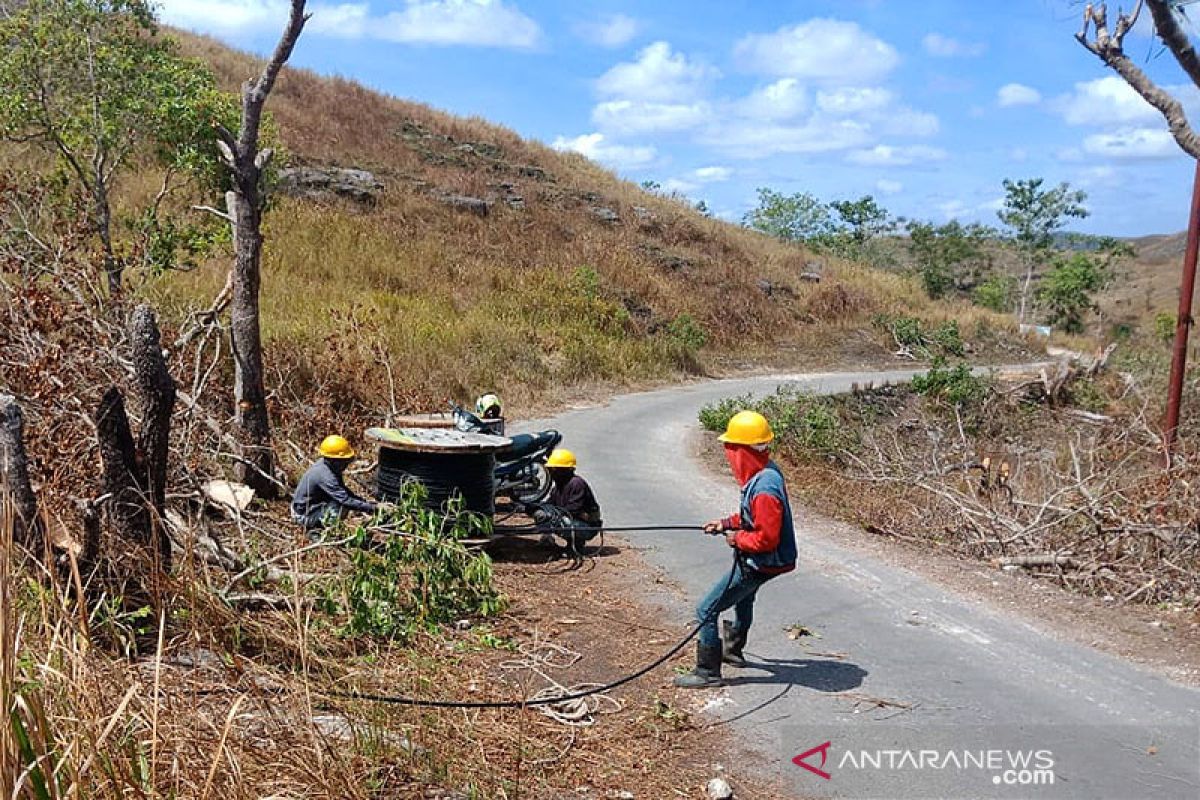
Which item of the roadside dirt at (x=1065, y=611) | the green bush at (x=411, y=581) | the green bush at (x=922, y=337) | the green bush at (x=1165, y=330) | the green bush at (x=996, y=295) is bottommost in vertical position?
the roadside dirt at (x=1065, y=611)

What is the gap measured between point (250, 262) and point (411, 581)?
13.2 ft

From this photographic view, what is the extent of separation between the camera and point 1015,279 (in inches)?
2265

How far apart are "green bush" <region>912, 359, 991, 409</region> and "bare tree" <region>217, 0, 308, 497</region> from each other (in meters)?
16.4

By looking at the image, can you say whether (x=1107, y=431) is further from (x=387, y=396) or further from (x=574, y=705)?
(x=574, y=705)

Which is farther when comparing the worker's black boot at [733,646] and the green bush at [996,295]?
the green bush at [996,295]

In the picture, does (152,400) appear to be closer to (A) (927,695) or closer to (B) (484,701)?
(B) (484,701)

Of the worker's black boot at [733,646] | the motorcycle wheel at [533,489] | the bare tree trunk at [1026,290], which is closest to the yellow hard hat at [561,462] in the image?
the motorcycle wheel at [533,489]

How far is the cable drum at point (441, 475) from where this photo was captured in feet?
24.2

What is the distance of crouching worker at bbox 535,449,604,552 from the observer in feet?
26.7

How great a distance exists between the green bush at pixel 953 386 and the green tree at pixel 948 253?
867 inches

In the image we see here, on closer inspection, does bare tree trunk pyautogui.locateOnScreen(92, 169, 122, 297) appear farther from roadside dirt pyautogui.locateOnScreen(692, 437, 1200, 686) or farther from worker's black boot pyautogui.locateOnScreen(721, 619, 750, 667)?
roadside dirt pyautogui.locateOnScreen(692, 437, 1200, 686)

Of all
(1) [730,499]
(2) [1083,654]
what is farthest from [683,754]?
(1) [730,499]

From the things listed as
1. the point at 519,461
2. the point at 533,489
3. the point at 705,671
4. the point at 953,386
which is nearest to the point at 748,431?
the point at 705,671

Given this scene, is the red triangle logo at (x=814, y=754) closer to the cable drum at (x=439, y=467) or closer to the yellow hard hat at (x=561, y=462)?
the cable drum at (x=439, y=467)
